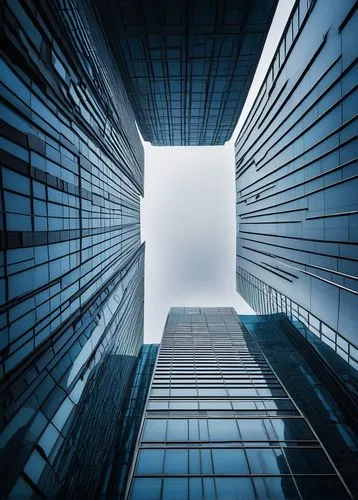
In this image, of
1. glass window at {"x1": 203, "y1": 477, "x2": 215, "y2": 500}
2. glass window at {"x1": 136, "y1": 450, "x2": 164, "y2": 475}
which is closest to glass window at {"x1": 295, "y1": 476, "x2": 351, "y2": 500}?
glass window at {"x1": 203, "y1": 477, "x2": 215, "y2": 500}

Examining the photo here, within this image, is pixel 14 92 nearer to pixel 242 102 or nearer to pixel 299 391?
pixel 299 391

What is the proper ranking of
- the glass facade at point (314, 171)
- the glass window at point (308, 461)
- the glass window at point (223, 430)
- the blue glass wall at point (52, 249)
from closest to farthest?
1. the blue glass wall at point (52, 249)
2. the glass window at point (308, 461)
3. the glass facade at point (314, 171)
4. the glass window at point (223, 430)

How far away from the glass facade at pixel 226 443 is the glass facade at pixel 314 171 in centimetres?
666

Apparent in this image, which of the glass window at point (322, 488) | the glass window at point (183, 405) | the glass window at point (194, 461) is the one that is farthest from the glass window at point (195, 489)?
the glass window at point (183, 405)

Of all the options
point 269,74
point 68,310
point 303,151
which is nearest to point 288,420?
point 68,310

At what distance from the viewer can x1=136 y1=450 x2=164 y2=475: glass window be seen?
16.5 m

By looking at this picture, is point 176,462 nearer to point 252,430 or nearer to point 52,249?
point 252,430

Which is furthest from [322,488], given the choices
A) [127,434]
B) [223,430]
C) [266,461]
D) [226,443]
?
[127,434]

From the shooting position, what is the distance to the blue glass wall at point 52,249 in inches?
571

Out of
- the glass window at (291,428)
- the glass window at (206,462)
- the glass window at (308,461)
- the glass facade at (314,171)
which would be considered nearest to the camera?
the glass window at (308,461)

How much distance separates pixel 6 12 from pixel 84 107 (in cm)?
1407

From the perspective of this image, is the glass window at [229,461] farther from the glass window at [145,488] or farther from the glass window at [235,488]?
the glass window at [145,488]

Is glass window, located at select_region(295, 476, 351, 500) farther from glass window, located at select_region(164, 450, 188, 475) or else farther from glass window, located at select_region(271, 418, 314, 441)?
glass window, located at select_region(164, 450, 188, 475)

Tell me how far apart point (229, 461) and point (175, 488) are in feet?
11.9
